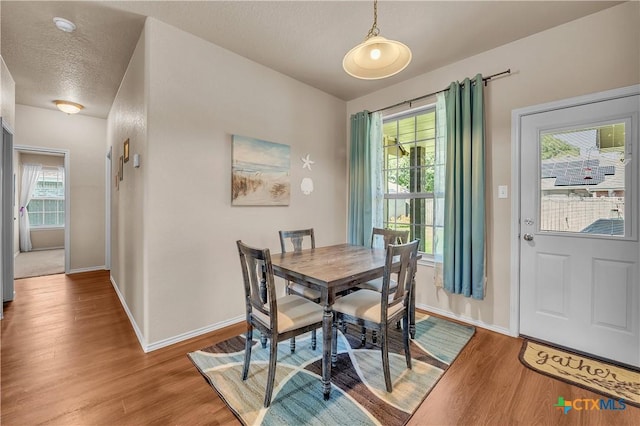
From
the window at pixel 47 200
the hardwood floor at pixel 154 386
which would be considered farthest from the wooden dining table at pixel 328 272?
the window at pixel 47 200

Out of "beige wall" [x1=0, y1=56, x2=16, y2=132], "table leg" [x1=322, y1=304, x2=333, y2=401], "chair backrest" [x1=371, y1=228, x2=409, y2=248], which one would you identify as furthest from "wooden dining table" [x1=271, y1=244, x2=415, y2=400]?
"beige wall" [x1=0, y1=56, x2=16, y2=132]

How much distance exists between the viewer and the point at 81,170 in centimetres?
475

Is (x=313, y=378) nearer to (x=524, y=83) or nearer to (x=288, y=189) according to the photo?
(x=288, y=189)

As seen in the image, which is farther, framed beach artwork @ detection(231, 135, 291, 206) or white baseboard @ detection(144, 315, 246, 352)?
framed beach artwork @ detection(231, 135, 291, 206)

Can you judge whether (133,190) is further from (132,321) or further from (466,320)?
(466,320)

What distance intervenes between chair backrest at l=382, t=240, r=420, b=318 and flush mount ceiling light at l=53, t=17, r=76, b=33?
3112 mm

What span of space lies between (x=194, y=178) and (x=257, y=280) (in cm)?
130

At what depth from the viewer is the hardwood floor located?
1.53 meters

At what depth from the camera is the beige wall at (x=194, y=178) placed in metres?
2.24

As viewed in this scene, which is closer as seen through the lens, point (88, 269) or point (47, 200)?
point (88, 269)

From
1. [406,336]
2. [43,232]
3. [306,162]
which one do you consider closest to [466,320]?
[406,336]

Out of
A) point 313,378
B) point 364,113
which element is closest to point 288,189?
point 364,113

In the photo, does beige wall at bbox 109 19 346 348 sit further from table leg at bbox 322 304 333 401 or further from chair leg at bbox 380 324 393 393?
chair leg at bbox 380 324 393 393

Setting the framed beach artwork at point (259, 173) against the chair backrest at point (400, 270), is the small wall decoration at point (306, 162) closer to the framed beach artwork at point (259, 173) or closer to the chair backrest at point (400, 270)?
the framed beach artwork at point (259, 173)
